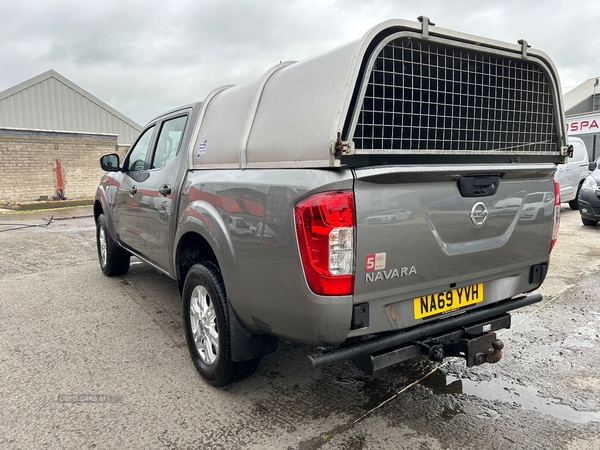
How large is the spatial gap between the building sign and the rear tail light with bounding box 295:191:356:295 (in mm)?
22221

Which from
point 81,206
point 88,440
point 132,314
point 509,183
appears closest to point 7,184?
point 81,206

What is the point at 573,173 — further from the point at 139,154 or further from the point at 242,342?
the point at 242,342

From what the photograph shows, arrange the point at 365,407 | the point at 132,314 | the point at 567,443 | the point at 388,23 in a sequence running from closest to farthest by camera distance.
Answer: the point at 388,23 → the point at 567,443 → the point at 365,407 → the point at 132,314

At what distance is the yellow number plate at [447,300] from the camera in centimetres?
255

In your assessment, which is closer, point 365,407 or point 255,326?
point 255,326

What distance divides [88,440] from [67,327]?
1.95 m

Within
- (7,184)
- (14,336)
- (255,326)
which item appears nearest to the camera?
(255,326)

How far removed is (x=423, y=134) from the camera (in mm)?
2727

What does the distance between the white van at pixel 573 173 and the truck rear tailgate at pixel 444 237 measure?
9.79m

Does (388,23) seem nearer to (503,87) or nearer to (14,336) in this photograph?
(503,87)

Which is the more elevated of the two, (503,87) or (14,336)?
(503,87)

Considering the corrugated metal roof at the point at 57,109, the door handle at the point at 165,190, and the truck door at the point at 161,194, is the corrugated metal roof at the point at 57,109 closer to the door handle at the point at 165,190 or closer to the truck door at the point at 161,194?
the truck door at the point at 161,194

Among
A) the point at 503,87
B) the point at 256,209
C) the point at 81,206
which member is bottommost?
the point at 81,206

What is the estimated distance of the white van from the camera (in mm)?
11595
